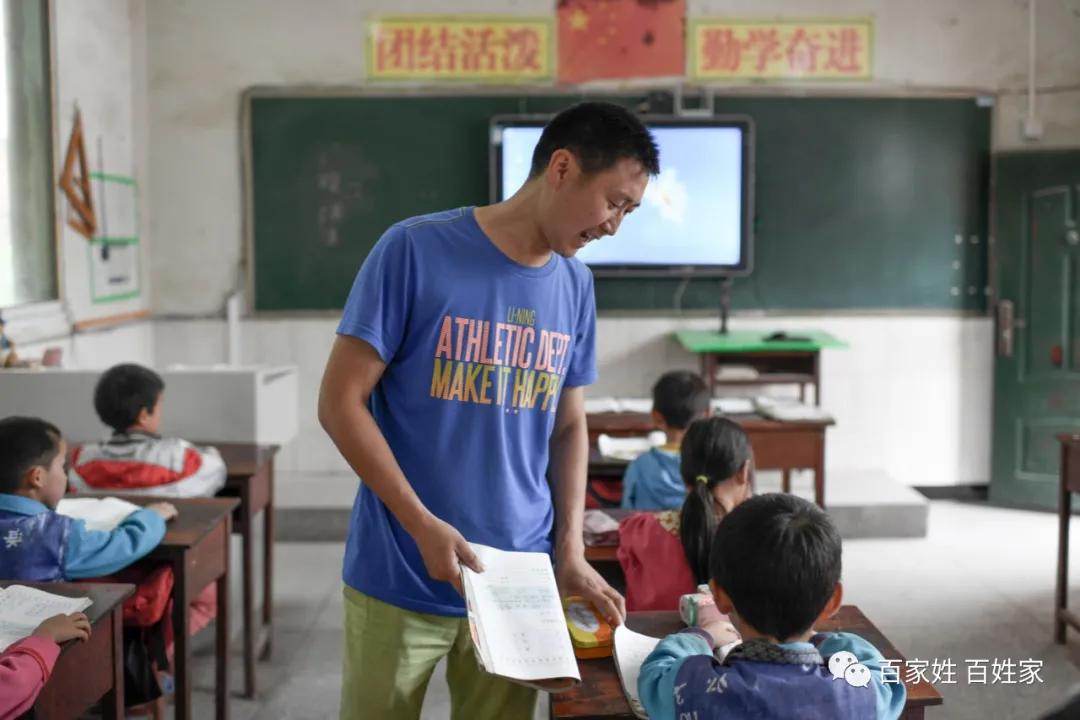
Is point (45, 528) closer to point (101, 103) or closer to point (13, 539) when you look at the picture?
point (13, 539)

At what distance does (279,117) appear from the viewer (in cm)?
538

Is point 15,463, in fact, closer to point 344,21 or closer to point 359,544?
point 359,544

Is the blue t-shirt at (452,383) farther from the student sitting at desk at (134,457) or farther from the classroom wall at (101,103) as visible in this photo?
the classroom wall at (101,103)

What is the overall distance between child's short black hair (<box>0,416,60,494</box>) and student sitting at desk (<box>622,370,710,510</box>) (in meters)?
1.44

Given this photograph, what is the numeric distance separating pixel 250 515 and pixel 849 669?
2091 millimetres

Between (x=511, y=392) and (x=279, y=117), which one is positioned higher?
(x=279, y=117)

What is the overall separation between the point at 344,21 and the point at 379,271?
4.24 meters

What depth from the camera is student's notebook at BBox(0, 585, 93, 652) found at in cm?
166

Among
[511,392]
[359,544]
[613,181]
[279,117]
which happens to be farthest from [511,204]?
[279,117]

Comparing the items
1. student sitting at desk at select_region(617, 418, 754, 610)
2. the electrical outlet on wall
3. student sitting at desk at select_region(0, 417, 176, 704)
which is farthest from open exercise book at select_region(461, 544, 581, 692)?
the electrical outlet on wall

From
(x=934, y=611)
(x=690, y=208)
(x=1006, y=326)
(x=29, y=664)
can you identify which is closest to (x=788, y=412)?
(x=934, y=611)

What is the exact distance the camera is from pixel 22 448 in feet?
7.05

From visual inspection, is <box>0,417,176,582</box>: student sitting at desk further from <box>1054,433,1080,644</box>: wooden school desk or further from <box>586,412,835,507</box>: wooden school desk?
<box>1054,433,1080,644</box>: wooden school desk

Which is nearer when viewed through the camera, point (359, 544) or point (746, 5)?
point (359, 544)
